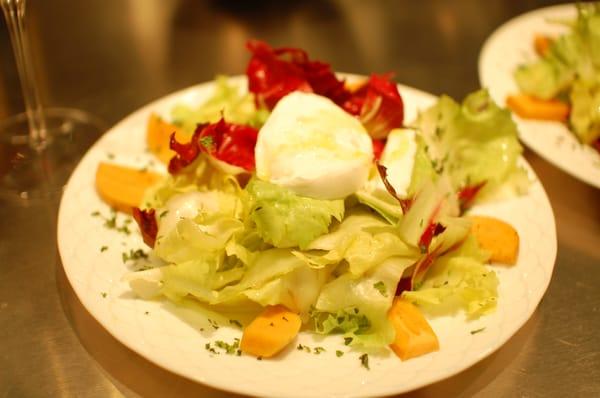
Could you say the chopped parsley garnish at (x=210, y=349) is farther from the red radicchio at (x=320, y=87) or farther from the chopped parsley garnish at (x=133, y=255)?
the red radicchio at (x=320, y=87)

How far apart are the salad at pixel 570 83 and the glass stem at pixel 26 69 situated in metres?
1.39

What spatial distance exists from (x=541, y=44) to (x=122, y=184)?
4.96 feet

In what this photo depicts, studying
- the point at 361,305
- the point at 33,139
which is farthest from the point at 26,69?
the point at 361,305

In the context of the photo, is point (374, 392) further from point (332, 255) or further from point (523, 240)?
point (523, 240)

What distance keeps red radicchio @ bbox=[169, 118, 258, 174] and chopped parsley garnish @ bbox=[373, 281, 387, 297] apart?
42 centimetres

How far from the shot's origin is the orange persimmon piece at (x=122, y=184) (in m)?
1.71

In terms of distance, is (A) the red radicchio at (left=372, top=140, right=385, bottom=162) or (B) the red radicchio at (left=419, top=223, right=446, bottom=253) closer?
(B) the red radicchio at (left=419, top=223, right=446, bottom=253)

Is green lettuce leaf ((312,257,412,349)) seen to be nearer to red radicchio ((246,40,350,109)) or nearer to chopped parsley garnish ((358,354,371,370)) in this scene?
chopped parsley garnish ((358,354,371,370))

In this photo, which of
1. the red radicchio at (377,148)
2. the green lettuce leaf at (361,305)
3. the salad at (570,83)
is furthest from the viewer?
the salad at (570,83)

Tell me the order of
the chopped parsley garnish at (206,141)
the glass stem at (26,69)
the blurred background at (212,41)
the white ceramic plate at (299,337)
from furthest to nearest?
the blurred background at (212,41) → the glass stem at (26,69) → the chopped parsley garnish at (206,141) → the white ceramic plate at (299,337)

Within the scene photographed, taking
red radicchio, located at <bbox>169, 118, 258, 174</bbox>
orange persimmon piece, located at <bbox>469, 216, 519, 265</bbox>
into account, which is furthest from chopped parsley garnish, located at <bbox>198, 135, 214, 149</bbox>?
orange persimmon piece, located at <bbox>469, 216, 519, 265</bbox>

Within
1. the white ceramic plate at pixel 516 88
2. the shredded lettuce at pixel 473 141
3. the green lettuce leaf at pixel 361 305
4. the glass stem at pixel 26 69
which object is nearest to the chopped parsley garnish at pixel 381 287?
the green lettuce leaf at pixel 361 305

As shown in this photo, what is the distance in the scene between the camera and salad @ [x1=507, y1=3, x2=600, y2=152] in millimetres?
2061

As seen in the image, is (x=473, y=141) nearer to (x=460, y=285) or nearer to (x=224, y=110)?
(x=460, y=285)
